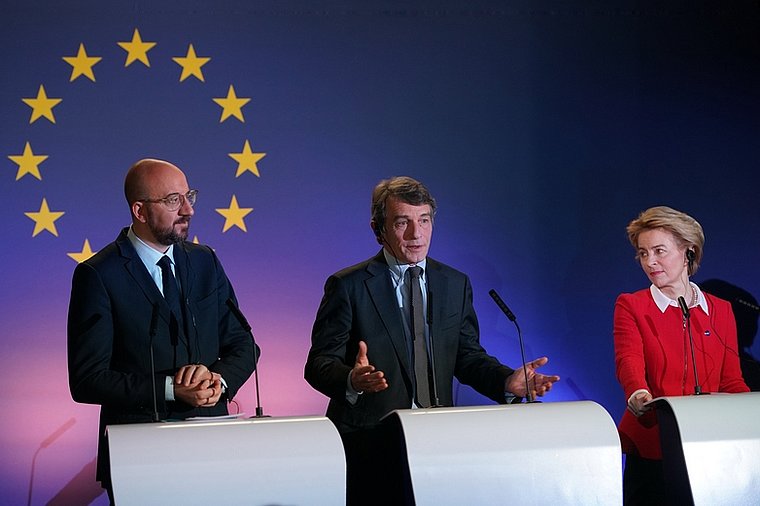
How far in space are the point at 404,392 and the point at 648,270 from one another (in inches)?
45.1

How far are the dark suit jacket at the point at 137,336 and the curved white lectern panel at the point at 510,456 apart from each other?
0.79m

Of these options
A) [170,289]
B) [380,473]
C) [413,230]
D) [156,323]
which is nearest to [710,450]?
[380,473]

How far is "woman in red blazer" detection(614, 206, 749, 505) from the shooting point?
11.7 feet

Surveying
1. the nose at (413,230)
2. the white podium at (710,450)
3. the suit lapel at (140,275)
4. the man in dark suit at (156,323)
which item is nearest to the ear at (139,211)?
the man in dark suit at (156,323)

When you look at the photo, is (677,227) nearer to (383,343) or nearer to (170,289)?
(383,343)

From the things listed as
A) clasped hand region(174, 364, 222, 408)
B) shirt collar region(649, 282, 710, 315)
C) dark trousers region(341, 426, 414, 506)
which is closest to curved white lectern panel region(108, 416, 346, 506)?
dark trousers region(341, 426, 414, 506)

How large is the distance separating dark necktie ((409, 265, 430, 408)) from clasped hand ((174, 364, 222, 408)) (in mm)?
783

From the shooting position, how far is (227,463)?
8.37ft

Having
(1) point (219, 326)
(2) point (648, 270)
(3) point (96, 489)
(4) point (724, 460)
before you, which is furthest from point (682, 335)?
(3) point (96, 489)

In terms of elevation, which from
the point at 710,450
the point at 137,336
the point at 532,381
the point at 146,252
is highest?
the point at 146,252

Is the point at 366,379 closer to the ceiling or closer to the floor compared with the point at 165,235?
closer to the floor

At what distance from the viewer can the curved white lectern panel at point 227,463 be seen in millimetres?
2480

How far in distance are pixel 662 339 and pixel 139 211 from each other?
1.97 metres

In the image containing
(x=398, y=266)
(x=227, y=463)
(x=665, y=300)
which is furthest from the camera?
(x=665, y=300)
